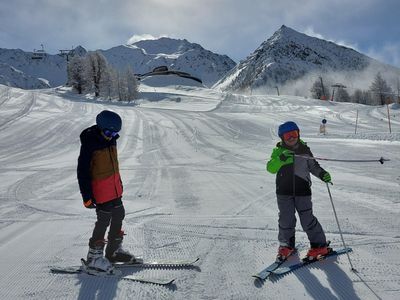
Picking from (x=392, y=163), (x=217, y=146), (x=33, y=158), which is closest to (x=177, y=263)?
(x=392, y=163)

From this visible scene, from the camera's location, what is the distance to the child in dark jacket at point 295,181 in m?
4.79

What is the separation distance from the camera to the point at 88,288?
425 centimetres

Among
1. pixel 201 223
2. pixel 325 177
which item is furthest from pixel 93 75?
pixel 325 177

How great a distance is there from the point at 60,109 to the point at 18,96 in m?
6.92

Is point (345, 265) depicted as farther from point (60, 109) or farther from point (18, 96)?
point (18, 96)

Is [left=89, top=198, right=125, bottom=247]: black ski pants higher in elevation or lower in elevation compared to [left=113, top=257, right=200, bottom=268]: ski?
higher

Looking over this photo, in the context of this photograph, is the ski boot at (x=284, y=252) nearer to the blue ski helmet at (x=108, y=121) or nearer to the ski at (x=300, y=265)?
the ski at (x=300, y=265)

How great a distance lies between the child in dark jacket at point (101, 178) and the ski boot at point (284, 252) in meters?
1.79

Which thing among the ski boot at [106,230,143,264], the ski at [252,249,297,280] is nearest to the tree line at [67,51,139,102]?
the ski boot at [106,230,143,264]

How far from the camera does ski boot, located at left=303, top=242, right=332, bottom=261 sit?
15.6 ft

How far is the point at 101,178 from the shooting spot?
451 centimetres

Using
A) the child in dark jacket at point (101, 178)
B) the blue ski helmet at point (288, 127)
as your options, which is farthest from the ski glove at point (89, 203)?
the blue ski helmet at point (288, 127)

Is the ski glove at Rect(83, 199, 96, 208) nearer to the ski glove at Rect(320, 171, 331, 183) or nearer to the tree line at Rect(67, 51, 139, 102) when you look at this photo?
the ski glove at Rect(320, 171, 331, 183)

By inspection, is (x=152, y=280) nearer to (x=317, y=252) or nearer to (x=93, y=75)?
(x=317, y=252)
